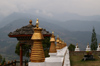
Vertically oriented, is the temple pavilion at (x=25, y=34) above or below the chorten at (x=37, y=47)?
above

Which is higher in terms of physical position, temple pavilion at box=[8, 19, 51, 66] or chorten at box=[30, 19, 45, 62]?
temple pavilion at box=[8, 19, 51, 66]

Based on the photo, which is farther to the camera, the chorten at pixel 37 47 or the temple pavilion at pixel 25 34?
the temple pavilion at pixel 25 34

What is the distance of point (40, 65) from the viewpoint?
468 cm

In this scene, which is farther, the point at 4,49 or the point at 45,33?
the point at 4,49

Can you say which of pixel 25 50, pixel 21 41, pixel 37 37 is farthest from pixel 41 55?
pixel 25 50

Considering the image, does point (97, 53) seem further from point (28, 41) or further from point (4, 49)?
point (4, 49)

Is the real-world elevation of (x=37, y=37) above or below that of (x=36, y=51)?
above

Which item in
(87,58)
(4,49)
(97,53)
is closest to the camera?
(87,58)

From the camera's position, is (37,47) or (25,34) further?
(25,34)

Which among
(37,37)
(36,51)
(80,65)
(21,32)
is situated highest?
(21,32)

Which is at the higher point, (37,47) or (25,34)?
(25,34)

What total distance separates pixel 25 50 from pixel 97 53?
56.8 ft

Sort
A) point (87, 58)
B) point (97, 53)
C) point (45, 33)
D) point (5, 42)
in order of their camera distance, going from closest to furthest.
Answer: point (45, 33)
point (87, 58)
point (97, 53)
point (5, 42)

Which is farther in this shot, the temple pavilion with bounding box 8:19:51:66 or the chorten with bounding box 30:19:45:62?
the temple pavilion with bounding box 8:19:51:66
